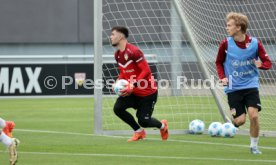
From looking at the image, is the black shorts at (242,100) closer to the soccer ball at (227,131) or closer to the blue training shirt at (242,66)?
the blue training shirt at (242,66)

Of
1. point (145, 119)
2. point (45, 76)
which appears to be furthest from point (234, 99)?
point (45, 76)

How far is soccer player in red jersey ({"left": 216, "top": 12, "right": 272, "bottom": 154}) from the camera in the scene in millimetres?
11539

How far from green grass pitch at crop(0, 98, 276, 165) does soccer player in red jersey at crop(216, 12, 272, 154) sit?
64cm

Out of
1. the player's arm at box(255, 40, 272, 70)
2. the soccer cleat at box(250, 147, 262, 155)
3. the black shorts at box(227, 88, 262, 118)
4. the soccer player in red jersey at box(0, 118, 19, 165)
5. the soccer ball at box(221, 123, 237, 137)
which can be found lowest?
the soccer cleat at box(250, 147, 262, 155)

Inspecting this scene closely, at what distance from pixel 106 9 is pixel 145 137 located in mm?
3544

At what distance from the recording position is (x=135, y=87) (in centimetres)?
1316

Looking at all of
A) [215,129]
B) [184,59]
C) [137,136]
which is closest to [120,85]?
[137,136]

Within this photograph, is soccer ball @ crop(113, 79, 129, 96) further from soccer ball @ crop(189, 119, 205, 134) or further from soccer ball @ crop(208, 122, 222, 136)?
soccer ball @ crop(189, 119, 205, 134)

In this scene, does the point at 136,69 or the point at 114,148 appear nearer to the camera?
the point at 114,148

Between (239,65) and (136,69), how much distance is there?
197 cm

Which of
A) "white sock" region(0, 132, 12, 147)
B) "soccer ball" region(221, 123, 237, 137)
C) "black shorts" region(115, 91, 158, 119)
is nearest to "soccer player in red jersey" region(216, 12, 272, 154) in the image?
"black shorts" region(115, 91, 158, 119)

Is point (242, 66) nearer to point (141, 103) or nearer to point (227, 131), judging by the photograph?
point (141, 103)

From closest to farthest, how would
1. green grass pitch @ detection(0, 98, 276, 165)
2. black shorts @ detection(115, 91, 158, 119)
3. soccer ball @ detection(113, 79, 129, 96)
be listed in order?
green grass pitch @ detection(0, 98, 276, 165), soccer ball @ detection(113, 79, 129, 96), black shorts @ detection(115, 91, 158, 119)

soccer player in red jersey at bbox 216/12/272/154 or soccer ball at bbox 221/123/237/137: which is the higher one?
soccer player in red jersey at bbox 216/12/272/154
